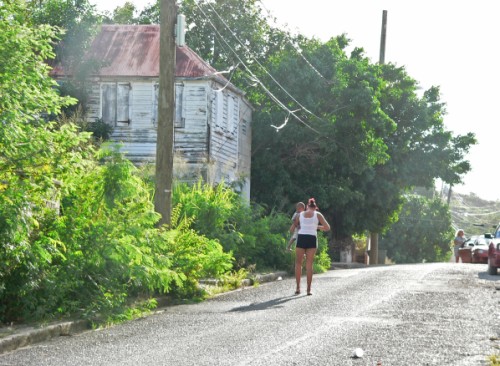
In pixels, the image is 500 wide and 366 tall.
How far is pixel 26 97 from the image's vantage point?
10867mm

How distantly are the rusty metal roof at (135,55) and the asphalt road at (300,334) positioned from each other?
1782 cm

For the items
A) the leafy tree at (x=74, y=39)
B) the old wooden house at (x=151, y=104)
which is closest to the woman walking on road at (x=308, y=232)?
the old wooden house at (x=151, y=104)

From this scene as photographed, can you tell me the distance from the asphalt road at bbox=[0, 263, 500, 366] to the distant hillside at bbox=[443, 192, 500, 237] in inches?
3985

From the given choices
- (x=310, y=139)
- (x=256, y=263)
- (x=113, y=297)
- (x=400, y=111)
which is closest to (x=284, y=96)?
(x=310, y=139)

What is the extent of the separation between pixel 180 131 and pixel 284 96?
8.26m

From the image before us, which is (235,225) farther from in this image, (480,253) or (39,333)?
(480,253)

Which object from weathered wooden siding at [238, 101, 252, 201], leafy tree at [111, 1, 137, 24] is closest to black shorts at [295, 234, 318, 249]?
weathered wooden siding at [238, 101, 252, 201]

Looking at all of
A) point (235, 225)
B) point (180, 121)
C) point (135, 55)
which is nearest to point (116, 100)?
point (135, 55)

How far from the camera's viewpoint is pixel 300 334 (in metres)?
10.6

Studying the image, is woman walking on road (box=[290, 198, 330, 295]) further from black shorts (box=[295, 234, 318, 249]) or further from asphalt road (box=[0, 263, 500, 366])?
asphalt road (box=[0, 263, 500, 366])

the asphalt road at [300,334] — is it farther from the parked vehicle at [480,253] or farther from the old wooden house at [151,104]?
the parked vehicle at [480,253]

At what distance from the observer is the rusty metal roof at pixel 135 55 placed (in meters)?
33.2

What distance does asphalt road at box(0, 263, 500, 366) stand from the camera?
8.91 m

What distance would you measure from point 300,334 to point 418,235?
68.7 meters
